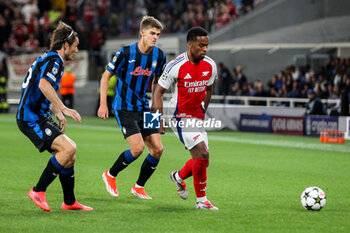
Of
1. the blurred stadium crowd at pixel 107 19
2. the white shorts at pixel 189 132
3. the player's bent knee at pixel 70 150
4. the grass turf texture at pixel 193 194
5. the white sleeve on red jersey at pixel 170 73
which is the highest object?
the blurred stadium crowd at pixel 107 19

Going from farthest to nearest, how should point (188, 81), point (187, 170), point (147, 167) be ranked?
point (147, 167), point (187, 170), point (188, 81)

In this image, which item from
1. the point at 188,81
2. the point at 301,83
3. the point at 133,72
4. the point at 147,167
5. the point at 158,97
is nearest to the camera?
the point at 188,81

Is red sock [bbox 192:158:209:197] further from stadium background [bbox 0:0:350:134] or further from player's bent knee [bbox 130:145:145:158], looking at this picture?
stadium background [bbox 0:0:350:134]

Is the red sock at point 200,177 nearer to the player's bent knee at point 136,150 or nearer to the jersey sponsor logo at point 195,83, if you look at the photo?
the jersey sponsor logo at point 195,83

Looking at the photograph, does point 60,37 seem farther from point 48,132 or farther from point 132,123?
point 132,123

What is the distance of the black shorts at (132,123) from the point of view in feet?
28.1

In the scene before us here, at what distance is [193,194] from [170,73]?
6.58 feet

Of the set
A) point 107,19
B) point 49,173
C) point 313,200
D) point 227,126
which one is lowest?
point 227,126

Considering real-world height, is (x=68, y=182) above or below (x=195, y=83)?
below

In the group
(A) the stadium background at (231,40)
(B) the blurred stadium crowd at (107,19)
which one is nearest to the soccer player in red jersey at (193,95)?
(A) the stadium background at (231,40)

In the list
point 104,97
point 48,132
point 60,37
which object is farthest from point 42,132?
point 104,97

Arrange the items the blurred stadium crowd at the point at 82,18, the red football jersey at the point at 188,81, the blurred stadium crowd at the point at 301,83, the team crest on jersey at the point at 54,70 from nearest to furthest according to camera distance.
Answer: the team crest on jersey at the point at 54,70 → the red football jersey at the point at 188,81 → the blurred stadium crowd at the point at 301,83 → the blurred stadium crowd at the point at 82,18

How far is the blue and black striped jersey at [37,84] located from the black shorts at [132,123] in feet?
4.59

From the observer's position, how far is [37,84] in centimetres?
731
